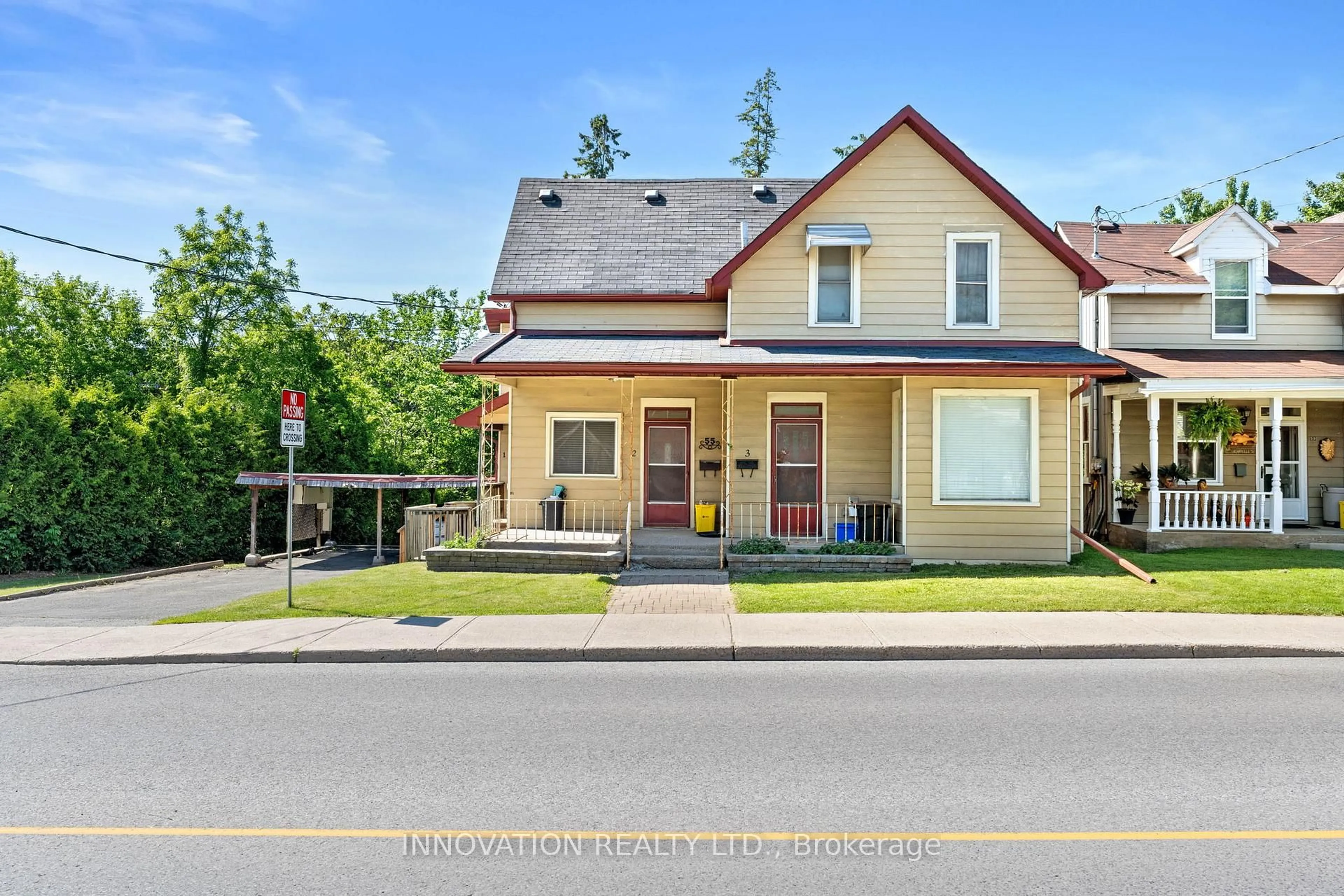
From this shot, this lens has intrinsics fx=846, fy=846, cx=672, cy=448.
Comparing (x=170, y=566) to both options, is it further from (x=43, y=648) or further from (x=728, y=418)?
(x=728, y=418)

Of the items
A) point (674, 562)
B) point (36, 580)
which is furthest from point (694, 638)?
point (36, 580)

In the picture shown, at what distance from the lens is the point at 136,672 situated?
8609 mm

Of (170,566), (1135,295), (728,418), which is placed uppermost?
(1135,295)

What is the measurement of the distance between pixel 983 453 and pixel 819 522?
10.8ft

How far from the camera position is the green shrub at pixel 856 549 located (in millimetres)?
14430

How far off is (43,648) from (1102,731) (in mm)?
10707

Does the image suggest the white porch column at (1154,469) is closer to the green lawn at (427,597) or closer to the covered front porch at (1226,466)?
the covered front porch at (1226,466)

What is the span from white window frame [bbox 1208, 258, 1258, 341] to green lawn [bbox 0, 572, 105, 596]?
23976 millimetres

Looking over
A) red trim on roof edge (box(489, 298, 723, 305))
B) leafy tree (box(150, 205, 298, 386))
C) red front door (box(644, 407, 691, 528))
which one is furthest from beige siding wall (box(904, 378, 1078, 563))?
leafy tree (box(150, 205, 298, 386))

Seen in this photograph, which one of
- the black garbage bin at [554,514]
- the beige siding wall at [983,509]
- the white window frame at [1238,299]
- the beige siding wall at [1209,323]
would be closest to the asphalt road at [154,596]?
the black garbage bin at [554,514]

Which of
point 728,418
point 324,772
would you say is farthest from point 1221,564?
point 324,772

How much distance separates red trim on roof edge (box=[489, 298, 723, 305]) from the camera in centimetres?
1789

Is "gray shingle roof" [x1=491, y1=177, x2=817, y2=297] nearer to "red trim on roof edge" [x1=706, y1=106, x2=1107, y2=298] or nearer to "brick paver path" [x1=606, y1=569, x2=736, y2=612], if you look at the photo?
"red trim on roof edge" [x1=706, y1=106, x2=1107, y2=298]

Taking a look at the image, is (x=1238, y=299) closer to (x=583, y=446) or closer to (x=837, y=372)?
(x=837, y=372)
